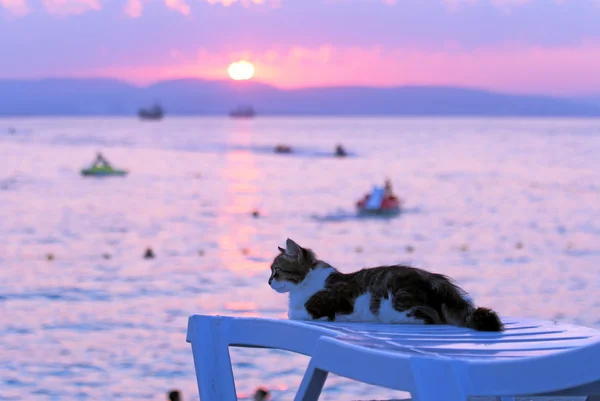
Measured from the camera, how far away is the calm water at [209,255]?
469 inches

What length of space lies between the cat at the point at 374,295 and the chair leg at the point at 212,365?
0.59 m

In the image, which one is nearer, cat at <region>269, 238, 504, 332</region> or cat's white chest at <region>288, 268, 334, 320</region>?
cat at <region>269, 238, 504, 332</region>

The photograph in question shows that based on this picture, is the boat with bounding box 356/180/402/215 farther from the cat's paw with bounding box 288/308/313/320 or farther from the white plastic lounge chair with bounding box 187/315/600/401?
the white plastic lounge chair with bounding box 187/315/600/401

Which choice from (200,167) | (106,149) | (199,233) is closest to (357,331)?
(199,233)

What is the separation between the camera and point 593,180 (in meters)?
51.0

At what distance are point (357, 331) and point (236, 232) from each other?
23584 millimetres

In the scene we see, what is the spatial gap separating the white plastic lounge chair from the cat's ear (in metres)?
0.66

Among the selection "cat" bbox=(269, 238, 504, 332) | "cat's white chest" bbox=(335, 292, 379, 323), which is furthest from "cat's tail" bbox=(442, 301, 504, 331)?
"cat's white chest" bbox=(335, 292, 379, 323)

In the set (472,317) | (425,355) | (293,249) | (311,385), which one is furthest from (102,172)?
(425,355)

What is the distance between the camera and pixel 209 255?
2248 cm

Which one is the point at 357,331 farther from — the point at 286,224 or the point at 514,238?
the point at 286,224

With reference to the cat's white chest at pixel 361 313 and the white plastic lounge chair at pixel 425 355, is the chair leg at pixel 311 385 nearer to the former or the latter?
the white plastic lounge chair at pixel 425 355

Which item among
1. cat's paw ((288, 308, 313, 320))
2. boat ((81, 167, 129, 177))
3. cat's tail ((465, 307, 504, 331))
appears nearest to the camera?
cat's tail ((465, 307, 504, 331))

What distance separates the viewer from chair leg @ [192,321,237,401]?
4.69 m
